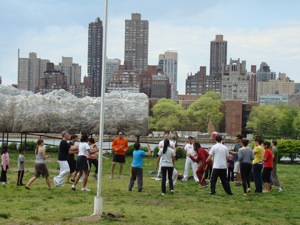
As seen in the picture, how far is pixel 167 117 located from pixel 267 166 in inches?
3331

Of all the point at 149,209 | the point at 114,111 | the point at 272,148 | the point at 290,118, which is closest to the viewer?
the point at 149,209

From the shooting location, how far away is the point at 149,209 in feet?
41.4

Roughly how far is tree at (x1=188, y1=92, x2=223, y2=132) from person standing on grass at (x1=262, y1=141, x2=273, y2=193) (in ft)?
280

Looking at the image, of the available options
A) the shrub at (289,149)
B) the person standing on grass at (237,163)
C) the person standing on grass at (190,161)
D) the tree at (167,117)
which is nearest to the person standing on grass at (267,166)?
the person standing on grass at (237,163)

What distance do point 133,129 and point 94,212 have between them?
2629 cm

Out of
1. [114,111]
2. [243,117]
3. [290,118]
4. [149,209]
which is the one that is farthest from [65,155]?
[243,117]

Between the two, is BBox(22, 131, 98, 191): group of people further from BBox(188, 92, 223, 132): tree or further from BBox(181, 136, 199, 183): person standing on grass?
BBox(188, 92, 223, 132): tree

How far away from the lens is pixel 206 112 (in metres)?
104

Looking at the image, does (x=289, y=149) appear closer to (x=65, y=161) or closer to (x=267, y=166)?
(x=267, y=166)

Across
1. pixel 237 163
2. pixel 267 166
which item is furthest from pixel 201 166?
pixel 267 166

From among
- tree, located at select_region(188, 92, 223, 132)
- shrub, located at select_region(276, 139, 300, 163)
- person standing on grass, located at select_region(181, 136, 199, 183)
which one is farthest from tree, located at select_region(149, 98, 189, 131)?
person standing on grass, located at select_region(181, 136, 199, 183)

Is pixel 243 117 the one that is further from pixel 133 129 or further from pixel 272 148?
pixel 272 148

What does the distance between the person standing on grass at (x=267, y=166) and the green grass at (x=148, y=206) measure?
0.27 meters

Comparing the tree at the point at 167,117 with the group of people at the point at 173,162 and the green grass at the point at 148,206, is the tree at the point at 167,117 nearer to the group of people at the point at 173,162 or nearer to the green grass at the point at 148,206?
the group of people at the point at 173,162
